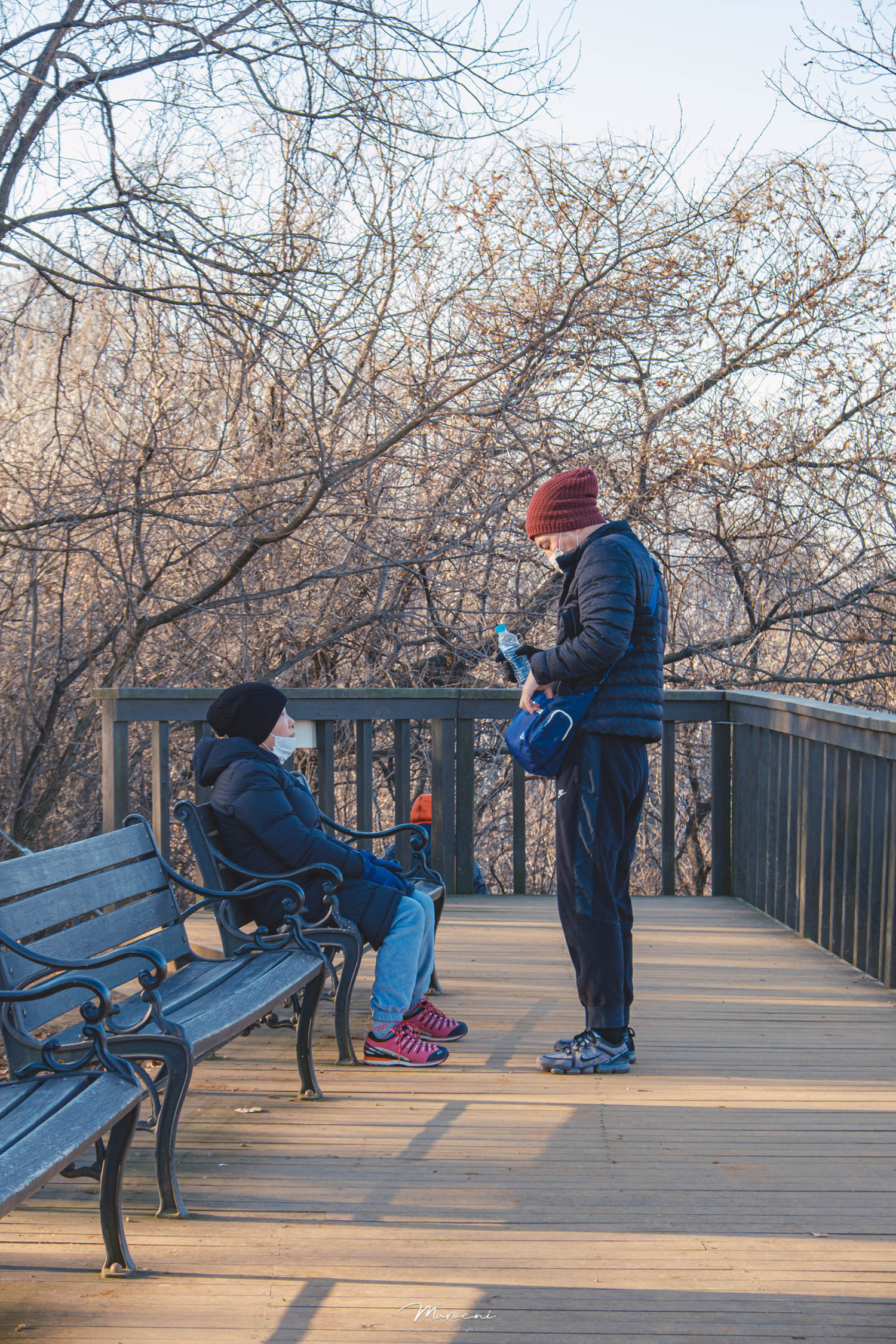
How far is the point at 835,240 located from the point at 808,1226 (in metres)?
10.1

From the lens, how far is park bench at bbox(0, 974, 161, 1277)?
76.6 inches

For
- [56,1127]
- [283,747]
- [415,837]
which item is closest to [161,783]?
[283,747]

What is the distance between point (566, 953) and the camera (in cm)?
478

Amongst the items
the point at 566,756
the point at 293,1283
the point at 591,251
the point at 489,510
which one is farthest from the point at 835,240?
the point at 293,1283

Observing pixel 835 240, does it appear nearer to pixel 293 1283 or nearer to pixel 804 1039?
pixel 804 1039

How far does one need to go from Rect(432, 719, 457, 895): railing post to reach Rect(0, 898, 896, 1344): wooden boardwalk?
1.75m

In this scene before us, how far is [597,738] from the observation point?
326 centimetres

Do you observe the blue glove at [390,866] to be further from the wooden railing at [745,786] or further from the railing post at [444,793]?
the railing post at [444,793]

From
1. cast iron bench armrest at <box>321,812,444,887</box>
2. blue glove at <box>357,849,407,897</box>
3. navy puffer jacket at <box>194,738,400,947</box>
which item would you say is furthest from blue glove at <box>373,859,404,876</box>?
cast iron bench armrest at <box>321,812,444,887</box>

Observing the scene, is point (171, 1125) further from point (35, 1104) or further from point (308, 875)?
point (308, 875)

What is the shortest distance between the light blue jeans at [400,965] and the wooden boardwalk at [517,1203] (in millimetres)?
181

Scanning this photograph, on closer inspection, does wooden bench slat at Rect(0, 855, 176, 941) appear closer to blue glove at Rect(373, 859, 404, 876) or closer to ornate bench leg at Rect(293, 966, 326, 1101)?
ornate bench leg at Rect(293, 966, 326, 1101)

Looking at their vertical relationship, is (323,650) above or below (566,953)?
above

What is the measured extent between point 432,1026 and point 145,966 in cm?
92
